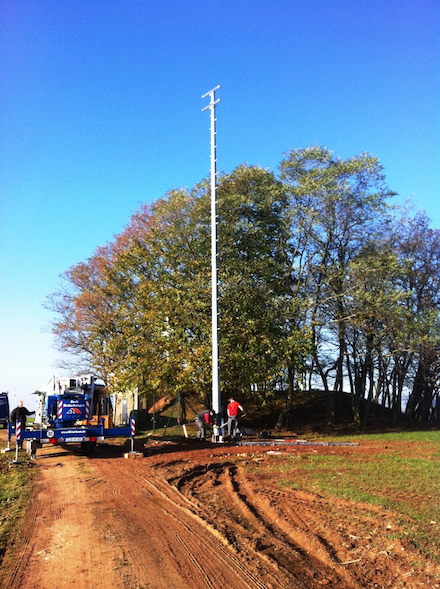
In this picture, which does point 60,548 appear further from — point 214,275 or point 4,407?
point 4,407

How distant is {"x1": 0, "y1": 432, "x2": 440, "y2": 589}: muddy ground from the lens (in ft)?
17.9

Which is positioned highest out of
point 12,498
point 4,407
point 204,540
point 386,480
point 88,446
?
point 204,540

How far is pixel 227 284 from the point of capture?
23125 millimetres

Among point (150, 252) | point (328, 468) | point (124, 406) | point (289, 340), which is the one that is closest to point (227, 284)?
point (289, 340)

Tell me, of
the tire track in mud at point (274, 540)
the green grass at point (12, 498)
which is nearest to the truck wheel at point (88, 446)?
the green grass at point (12, 498)

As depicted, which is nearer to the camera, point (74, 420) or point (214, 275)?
point (74, 420)

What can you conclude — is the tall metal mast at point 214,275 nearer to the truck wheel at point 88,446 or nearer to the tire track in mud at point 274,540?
the truck wheel at point 88,446

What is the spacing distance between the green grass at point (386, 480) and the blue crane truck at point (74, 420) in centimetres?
608

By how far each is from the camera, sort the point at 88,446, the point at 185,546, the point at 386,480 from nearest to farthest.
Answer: the point at 185,546 < the point at 386,480 < the point at 88,446

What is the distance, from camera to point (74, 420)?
1686cm

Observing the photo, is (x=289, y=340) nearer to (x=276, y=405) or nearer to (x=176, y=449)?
(x=176, y=449)

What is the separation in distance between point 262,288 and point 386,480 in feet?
46.9

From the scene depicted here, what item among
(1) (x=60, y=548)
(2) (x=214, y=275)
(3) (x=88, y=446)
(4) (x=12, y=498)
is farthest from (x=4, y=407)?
(1) (x=60, y=548)

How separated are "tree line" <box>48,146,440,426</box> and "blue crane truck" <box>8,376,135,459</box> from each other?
197 inches
